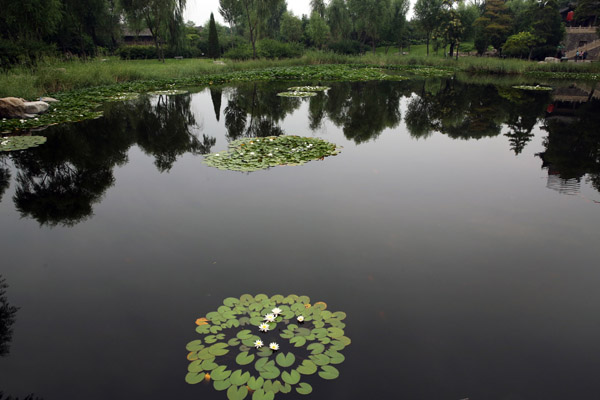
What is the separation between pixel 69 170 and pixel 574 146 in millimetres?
12205

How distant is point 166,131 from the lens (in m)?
10.9

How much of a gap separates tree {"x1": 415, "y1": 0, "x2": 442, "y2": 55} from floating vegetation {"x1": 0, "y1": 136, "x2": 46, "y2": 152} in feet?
137

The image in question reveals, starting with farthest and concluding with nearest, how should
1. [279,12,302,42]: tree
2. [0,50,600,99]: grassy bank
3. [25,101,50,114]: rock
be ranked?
[279,12,302,42]: tree < [0,50,600,99]: grassy bank < [25,101,50,114]: rock

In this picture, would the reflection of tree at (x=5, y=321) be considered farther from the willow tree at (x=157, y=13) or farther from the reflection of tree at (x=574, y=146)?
the willow tree at (x=157, y=13)

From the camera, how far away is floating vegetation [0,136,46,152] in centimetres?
879

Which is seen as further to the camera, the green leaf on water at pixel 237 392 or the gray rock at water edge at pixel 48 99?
the gray rock at water edge at pixel 48 99

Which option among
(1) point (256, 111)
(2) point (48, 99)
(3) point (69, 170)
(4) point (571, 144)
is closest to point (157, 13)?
(2) point (48, 99)

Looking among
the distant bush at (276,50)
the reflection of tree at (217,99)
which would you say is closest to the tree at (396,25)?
the distant bush at (276,50)

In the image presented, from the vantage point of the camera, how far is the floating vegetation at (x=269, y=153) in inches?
298

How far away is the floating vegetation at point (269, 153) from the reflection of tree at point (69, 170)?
7.67ft

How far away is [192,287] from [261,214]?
185 cm

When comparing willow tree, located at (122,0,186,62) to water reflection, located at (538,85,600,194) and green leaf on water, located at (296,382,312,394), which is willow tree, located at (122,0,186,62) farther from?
green leaf on water, located at (296,382,312,394)

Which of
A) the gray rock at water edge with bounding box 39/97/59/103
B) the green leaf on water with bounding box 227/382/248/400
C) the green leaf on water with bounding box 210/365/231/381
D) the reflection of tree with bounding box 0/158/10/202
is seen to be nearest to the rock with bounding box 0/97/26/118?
the gray rock at water edge with bounding box 39/97/59/103

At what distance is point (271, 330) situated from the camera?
125 inches
